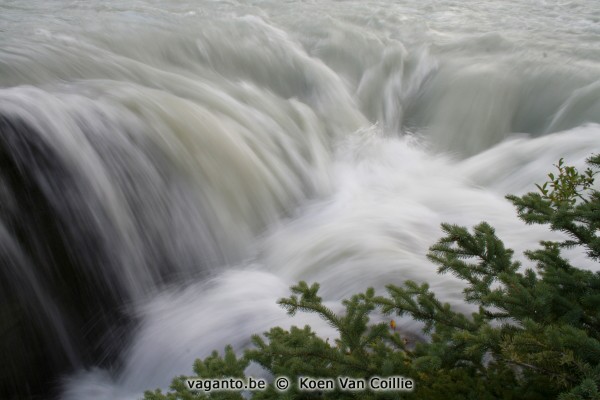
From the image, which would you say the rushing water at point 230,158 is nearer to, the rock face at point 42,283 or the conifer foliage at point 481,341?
the rock face at point 42,283

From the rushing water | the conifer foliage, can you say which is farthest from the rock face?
the conifer foliage

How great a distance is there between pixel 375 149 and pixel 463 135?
1.16 m

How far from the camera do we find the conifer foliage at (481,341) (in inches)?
70.4

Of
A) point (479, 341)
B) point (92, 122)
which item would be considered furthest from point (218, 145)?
point (479, 341)

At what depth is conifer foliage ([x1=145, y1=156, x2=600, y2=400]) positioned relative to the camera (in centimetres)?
179

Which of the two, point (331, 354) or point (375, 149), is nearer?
point (331, 354)

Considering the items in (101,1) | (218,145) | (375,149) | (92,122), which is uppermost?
(101,1)

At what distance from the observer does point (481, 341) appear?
1946mm

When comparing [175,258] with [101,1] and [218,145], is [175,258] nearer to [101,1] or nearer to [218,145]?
[218,145]

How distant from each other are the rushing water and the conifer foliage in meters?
1.19

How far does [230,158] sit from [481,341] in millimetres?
3894

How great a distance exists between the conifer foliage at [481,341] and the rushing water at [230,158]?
3.91ft

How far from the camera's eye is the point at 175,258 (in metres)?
4.55

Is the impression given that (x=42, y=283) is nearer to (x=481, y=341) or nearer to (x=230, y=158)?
(x=230, y=158)
